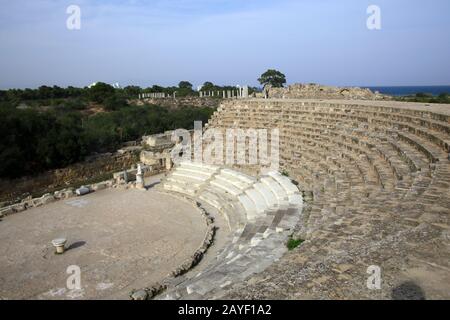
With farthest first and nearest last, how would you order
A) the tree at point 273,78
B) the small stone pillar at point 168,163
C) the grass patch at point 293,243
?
1. the tree at point 273,78
2. the small stone pillar at point 168,163
3. the grass patch at point 293,243

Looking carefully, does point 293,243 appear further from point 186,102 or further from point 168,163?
point 186,102

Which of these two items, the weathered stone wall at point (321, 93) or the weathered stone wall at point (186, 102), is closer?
the weathered stone wall at point (321, 93)

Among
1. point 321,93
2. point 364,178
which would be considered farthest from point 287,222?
point 321,93

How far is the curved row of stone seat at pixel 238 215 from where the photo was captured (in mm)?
5695

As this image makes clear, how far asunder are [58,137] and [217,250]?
1774 centimetres

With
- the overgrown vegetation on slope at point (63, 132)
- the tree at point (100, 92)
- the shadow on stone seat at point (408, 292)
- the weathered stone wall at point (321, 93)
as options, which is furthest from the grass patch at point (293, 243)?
the tree at point (100, 92)

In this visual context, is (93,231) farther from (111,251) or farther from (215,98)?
(215,98)

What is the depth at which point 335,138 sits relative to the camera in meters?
12.8

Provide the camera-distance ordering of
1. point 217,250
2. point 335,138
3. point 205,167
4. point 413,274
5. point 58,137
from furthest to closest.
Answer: point 58,137
point 205,167
point 335,138
point 217,250
point 413,274

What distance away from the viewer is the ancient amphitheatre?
388 cm

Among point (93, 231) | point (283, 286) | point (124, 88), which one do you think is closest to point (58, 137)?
point (93, 231)

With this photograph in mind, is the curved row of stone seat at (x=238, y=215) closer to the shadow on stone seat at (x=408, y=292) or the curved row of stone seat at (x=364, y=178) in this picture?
the curved row of stone seat at (x=364, y=178)

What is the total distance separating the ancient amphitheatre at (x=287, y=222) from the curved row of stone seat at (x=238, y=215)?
50 mm

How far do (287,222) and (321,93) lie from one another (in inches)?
670
